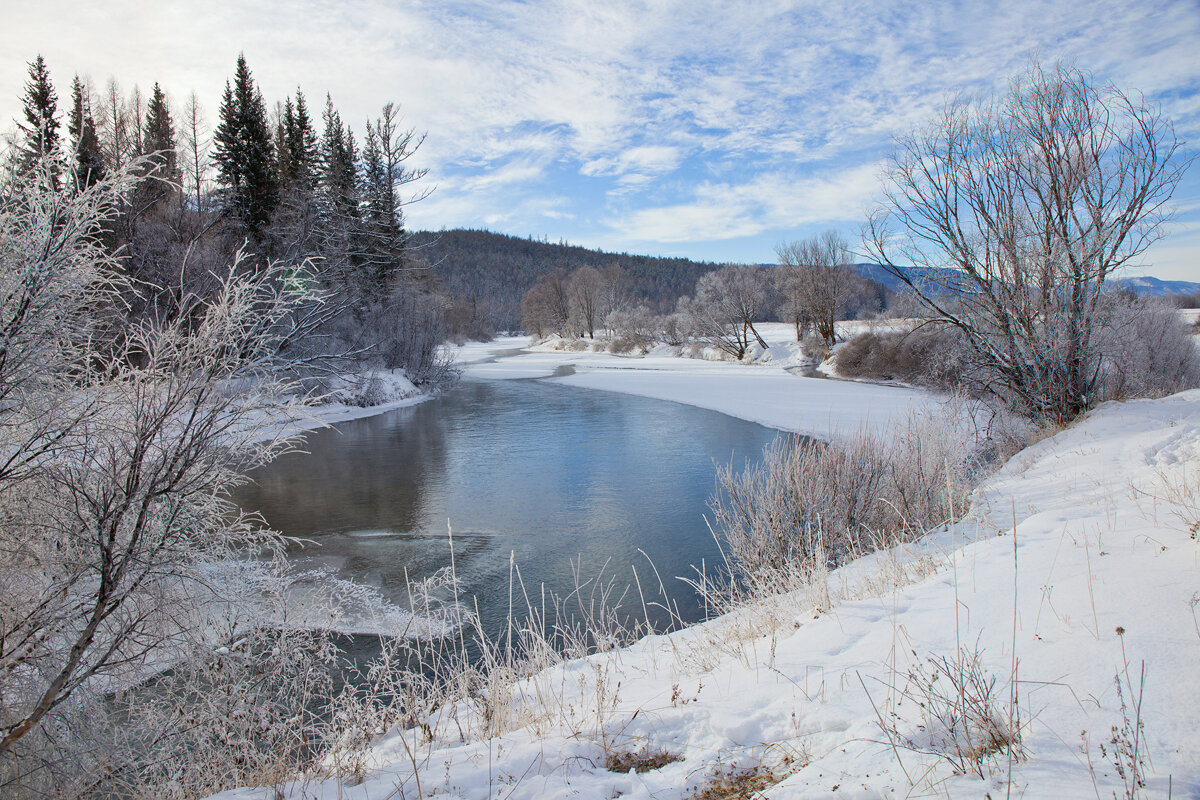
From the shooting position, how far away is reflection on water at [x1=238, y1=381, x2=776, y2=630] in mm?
7109

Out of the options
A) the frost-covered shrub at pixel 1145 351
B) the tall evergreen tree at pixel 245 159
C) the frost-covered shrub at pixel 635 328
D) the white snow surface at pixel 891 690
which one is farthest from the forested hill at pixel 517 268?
the white snow surface at pixel 891 690

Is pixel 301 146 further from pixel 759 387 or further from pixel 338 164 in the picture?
pixel 759 387

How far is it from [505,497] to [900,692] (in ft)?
26.2

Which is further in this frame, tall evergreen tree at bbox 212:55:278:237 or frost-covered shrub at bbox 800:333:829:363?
frost-covered shrub at bbox 800:333:829:363

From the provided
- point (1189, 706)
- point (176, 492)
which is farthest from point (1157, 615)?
point (176, 492)

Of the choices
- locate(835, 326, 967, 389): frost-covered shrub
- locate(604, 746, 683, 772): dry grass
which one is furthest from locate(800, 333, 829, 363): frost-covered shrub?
locate(604, 746, 683, 772): dry grass

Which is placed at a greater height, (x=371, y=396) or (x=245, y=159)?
(x=245, y=159)

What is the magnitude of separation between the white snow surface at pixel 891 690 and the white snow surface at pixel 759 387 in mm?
3803

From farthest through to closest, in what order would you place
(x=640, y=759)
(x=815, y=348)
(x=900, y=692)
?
(x=815, y=348), (x=640, y=759), (x=900, y=692)

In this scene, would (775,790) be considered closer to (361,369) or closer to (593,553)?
(593,553)

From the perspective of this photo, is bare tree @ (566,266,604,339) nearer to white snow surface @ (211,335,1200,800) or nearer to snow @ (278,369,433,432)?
snow @ (278,369,433,432)

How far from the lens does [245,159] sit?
92.0ft

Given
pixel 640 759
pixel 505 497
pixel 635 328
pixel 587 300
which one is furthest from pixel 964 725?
pixel 587 300

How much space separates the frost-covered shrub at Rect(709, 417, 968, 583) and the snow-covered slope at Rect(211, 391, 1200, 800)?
1.69m
